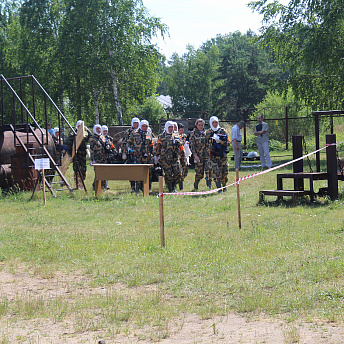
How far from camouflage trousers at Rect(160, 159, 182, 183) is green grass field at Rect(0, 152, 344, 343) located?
83.9 inches

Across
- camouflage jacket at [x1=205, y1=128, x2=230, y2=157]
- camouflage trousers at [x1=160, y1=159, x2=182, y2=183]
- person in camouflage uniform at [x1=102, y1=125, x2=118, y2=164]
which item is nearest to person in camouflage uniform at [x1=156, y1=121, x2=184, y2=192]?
camouflage trousers at [x1=160, y1=159, x2=182, y2=183]

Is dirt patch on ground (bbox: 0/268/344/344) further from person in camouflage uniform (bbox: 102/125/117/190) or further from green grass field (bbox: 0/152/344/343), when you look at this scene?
person in camouflage uniform (bbox: 102/125/117/190)

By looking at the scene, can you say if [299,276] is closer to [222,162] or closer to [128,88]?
[222,162]

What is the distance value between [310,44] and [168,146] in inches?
486

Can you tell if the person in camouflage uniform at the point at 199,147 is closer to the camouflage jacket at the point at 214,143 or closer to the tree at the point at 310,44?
the camouflage jacket at the point at 214,143

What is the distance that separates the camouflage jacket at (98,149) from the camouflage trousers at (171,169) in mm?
2073

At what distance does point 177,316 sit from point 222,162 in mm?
9353

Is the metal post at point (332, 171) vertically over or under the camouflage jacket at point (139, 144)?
under

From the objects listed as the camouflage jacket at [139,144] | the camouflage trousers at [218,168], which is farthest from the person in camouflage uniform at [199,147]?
the camouflage trousers at [218,168]

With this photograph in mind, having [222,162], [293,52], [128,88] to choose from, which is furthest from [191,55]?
[222,162]

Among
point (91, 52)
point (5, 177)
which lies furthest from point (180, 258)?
point (91, 52)

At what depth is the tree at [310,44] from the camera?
2453 cm

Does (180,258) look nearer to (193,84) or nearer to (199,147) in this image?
(199,147)

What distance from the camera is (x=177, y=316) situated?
5.46m
